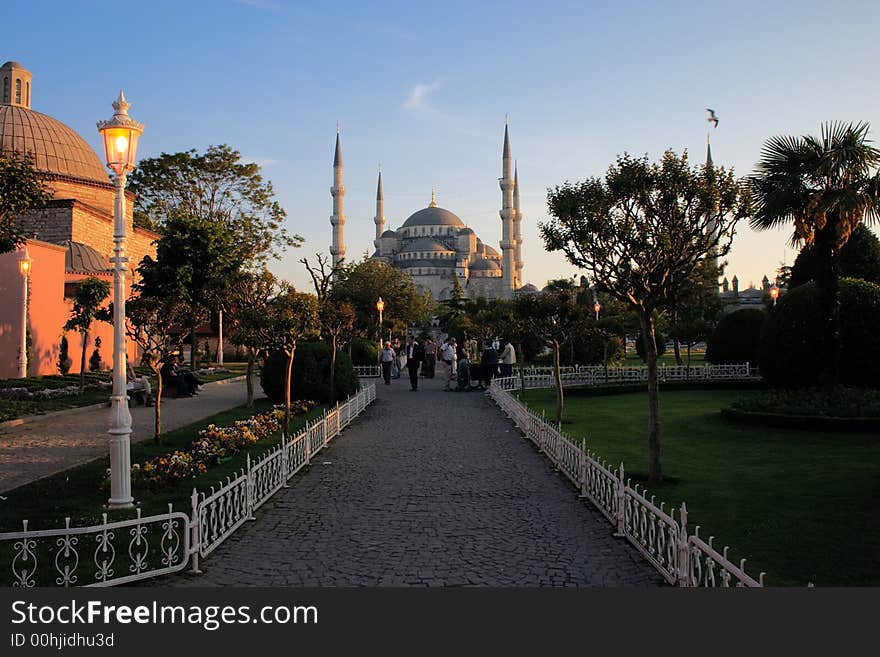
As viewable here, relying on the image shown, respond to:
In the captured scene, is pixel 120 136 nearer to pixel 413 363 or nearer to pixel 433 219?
pixel 413 363

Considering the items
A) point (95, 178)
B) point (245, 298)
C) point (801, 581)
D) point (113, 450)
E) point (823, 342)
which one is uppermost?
point (95, 178)

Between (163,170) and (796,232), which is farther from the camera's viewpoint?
(163,170)

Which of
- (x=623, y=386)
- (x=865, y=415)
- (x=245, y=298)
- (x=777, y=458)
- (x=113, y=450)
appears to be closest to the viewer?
(x=113, y=450)

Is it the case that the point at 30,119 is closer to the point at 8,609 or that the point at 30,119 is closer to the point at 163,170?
the point at 163,170

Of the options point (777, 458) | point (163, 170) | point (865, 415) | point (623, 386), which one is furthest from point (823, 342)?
point (163, 170)

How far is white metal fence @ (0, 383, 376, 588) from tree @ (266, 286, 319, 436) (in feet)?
13.9

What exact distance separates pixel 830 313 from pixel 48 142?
32467mm

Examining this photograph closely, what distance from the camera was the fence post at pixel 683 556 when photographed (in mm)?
4922

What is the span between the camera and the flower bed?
8469 millimetres

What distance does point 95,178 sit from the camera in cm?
3412

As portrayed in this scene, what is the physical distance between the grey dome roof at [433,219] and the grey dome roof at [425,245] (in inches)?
165

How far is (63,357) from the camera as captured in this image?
2455 cm

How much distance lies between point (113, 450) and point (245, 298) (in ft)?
34.5

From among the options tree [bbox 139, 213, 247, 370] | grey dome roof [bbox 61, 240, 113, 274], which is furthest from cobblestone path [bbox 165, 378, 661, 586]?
grey dome roof [bbox 61, 240, 113, 274]
